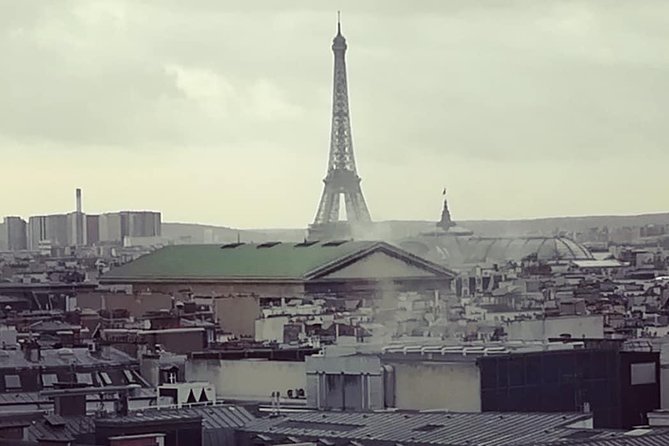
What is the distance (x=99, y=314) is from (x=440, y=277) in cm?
2986

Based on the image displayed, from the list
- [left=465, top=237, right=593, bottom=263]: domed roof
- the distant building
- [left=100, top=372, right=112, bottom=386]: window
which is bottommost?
[left=100, top=372, right=112, bottom=386]: window

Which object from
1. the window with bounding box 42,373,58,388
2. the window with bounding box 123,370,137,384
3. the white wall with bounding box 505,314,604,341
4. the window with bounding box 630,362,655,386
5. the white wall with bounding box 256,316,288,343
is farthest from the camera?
the white wall with bounding box 256,316,288,343

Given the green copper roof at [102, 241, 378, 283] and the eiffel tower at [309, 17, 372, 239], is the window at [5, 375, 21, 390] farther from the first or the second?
the eiffel tower at [309, 17, 372, 239]

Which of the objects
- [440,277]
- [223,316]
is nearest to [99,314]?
[223,316]

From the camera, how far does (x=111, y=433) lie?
3256 cm

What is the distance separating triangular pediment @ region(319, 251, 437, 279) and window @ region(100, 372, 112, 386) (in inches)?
2277

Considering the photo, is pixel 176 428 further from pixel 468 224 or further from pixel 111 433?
pixel 468 224

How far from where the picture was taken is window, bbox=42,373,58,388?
45.2 meters

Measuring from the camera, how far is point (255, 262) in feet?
356

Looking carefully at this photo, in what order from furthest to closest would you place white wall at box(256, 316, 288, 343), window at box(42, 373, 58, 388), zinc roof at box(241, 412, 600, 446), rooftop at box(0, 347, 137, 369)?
white wall at box(256, 316, 288, 343) < rooftop at box(0, 347, 137, 369) < window at box(42, 373, 58, 388) < zinc roof at box(241, 412, 600, 446)

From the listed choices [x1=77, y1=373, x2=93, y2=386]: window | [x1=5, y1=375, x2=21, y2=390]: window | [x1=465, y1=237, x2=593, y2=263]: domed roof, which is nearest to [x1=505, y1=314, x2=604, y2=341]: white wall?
[x1=77, y1=373, x2=93, y2=386]: window

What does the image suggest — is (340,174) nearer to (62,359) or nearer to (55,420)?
(62,359)

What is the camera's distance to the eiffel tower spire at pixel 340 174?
147625 mm

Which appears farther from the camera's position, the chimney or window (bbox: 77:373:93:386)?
the chimney
